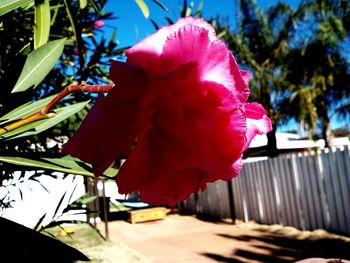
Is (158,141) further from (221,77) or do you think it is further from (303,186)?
(303,186)

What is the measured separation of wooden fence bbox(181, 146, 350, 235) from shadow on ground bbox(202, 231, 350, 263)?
1.95ft

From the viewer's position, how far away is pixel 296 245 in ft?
21.0

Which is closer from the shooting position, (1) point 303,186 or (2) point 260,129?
(2) point 260,129

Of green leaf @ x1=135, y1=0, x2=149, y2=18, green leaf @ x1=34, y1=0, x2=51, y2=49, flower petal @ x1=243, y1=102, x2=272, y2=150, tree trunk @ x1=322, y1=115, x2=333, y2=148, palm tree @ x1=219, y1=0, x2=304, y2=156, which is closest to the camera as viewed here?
flower petal @ x1=243, y1=102, x2=272, y2=150

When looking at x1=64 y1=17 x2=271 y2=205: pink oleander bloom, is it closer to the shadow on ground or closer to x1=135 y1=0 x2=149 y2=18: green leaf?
x1=135 y1=0 x2=149 y2=18: green leaf

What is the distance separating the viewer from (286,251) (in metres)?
6.04

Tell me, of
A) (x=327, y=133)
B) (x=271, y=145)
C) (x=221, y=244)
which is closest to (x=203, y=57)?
(x=271, y=145)

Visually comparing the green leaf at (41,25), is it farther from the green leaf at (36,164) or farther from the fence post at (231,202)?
the fence post at (231,202)

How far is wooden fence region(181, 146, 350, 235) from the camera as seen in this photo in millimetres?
6520

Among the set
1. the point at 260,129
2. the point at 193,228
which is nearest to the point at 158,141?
the point at 260,129

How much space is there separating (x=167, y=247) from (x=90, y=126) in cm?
696

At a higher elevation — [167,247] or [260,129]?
[260,129]

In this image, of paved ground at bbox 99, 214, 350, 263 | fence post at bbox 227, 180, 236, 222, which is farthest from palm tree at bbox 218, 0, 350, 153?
paved ground at bbox 99, 214, 350, 263

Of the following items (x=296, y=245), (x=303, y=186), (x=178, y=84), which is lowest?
(x=296, y=245)
